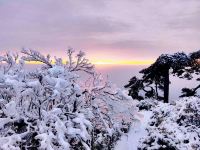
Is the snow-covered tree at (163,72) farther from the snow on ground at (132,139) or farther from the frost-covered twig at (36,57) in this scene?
the frost-covered twig at (36,57)

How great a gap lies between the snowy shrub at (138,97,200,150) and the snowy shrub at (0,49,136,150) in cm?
742

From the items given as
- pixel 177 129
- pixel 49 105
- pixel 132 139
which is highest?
pixel 49 105

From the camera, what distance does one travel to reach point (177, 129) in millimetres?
20000

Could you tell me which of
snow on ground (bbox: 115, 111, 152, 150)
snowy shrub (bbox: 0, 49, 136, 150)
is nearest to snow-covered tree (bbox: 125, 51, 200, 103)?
snow on ground (bbox: 115, 111, 152, 150)

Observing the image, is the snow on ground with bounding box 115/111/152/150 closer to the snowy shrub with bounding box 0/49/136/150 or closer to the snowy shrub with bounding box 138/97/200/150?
the snowy shrub with bounding box 138/97/200/150

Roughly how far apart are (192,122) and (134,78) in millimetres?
19285

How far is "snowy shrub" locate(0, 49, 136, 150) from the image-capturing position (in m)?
10.1

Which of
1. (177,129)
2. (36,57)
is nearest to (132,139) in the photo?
(177,129)

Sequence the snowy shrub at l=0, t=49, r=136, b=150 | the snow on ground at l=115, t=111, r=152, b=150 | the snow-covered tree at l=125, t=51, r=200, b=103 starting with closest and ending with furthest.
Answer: the snowy shrub at l=0, t=49, r=136, b=150, the snow on ground at l=115, t=111, r=152, b=150, the snow-covered tree at l=125, t=51, r=200, b=103

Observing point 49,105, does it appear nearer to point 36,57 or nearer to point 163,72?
point 36,57

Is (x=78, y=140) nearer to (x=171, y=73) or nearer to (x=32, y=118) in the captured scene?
(x=32, y=118)

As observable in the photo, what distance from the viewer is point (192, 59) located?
37.5 metres

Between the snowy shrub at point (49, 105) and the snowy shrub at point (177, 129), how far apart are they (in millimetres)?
7423

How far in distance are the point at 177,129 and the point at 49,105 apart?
10183 millimetres
